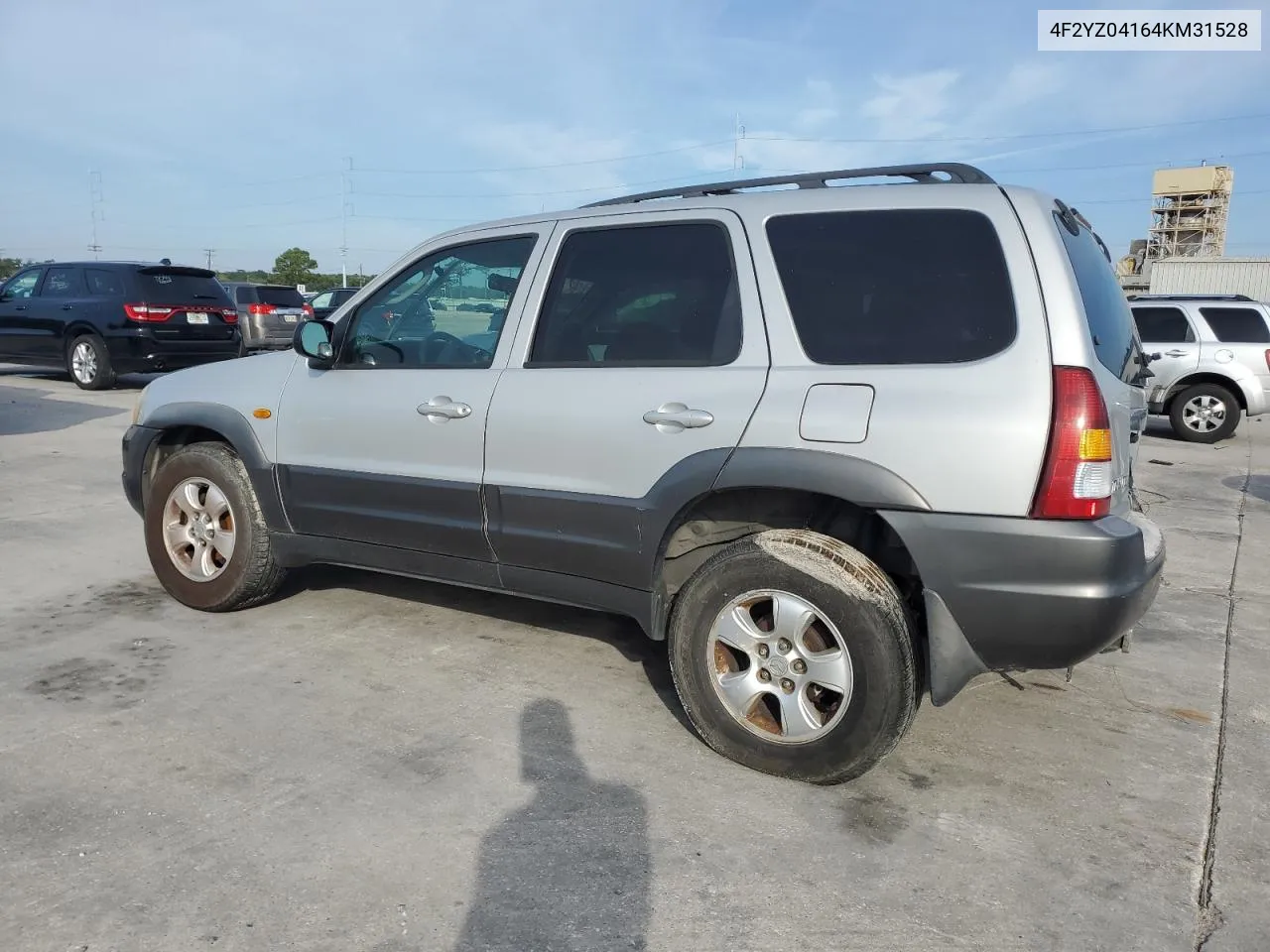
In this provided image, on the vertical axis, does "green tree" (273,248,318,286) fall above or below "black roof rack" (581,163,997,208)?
above

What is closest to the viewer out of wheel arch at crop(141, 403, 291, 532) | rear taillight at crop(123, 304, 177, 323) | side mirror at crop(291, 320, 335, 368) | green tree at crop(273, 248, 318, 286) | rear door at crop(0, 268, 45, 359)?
side mirror at crop(291, 320, 335, 368)

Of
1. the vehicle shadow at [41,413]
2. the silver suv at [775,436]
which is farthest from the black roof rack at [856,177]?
the vehicle shadow at [41,413]

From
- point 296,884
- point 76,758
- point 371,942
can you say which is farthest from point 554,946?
point 76,758

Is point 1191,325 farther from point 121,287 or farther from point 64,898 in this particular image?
point 121,287

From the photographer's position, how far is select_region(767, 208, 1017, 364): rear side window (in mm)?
2912

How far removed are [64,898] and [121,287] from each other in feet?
42.4

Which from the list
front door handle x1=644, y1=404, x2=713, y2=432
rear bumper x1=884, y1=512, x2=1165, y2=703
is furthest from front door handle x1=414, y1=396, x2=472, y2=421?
rear bumper x1=884, y1=512, x2=1165, y2=703

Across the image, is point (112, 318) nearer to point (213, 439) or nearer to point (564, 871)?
point (213, 439)

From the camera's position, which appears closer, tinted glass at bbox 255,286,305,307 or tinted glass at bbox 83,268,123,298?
tinted glass at bbox 83,268,123,298

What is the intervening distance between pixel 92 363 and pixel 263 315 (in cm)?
526

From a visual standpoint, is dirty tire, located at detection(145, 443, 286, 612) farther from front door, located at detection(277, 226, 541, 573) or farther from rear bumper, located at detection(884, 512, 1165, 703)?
rear bumper, located at detection(884, 512, 1165, 703)

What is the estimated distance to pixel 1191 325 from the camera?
12.1 m

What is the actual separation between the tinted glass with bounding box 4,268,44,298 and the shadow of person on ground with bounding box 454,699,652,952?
14456 millimetres

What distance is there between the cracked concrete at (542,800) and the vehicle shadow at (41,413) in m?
6.69
